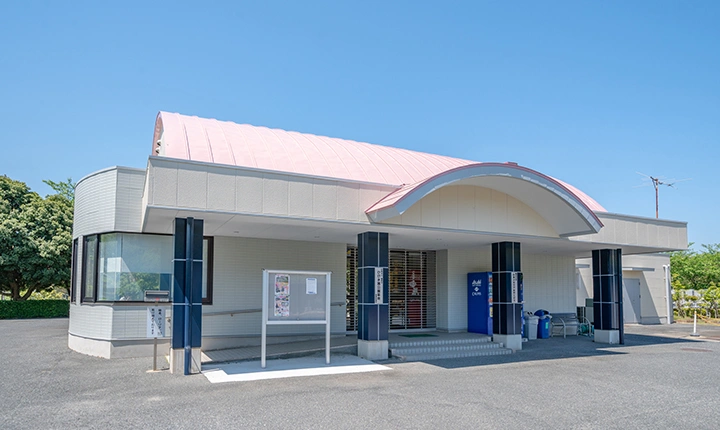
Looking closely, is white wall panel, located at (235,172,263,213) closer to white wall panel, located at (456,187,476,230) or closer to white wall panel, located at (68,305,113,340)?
white wall panel, located at (456,187,476,230)

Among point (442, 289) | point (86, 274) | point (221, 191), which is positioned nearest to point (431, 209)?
point (221, 191)

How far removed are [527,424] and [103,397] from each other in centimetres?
665

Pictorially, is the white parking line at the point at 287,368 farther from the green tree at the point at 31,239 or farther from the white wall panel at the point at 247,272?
the green tree at the point at 31,239

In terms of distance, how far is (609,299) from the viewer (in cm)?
1761

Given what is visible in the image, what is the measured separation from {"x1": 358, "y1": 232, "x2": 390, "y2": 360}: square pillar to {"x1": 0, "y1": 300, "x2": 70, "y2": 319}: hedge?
20.2 meters

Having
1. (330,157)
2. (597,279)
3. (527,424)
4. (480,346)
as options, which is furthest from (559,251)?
(527,424)

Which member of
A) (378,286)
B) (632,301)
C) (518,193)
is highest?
(518,193)

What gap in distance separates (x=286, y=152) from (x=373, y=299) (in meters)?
4.28

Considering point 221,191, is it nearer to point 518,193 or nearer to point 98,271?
point 98,271

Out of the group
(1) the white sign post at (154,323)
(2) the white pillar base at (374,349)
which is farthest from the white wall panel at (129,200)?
(2) the white pillar base at (374,349)

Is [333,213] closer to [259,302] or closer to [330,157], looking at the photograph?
[330,157]

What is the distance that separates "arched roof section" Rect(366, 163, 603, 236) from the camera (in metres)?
11.9

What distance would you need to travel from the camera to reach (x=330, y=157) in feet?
48.8

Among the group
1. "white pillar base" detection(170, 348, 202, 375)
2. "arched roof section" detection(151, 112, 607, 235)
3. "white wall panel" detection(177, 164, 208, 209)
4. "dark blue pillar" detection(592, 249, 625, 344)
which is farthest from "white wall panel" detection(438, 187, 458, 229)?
"dark blue pillar" detection(592, 249, 625, 344)
